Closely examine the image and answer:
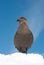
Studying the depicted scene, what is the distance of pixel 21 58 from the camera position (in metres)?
2.06

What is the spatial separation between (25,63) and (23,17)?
324 cm

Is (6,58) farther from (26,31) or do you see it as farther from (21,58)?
(26,31)

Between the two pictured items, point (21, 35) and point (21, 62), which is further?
point (21, 35)

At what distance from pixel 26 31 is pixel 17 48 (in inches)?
19.4

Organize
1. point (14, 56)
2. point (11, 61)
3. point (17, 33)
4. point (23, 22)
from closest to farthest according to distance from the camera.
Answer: point (11, 61) < point (14, 56) < point (17, 33) < point (23, 22)

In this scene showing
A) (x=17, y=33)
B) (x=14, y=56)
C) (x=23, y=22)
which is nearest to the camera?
(x=14, y=56)

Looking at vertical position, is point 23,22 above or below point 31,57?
above

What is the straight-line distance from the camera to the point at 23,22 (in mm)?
5027

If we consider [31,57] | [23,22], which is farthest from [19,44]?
[31,57]

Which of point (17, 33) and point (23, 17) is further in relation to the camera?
point (23, 17)

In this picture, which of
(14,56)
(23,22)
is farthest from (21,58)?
(23,22)

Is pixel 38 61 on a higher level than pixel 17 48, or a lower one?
lower

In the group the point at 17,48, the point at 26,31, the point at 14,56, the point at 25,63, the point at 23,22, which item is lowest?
the point at 25,63

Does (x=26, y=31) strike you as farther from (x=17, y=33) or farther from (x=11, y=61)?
(x=11, y=61)
